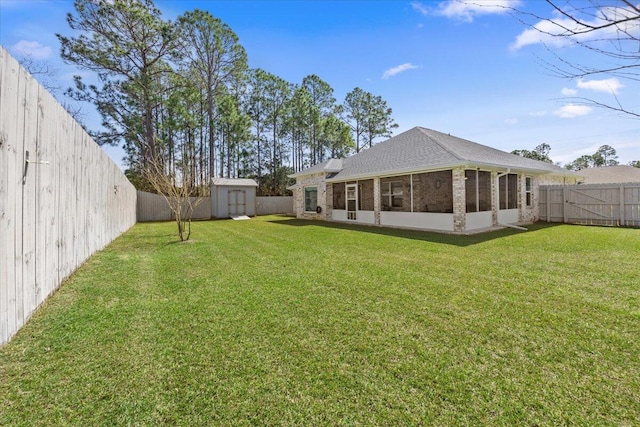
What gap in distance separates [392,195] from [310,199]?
6447 mm

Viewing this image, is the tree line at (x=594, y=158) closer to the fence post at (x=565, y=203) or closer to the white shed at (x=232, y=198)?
the fence post at (x=565, y=203)

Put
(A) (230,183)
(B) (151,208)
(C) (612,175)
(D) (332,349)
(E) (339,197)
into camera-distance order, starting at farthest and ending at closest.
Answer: (C) (612,175) < (A) (230,183) < (B) (151,208) < (E) (339,197) < (D) (332,349)

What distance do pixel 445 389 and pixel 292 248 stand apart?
19.3 feet

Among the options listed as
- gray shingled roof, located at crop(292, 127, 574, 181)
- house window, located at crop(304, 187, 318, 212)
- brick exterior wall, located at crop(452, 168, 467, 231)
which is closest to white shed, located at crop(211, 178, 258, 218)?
house window, located at crop(304, 187, 318, 212)

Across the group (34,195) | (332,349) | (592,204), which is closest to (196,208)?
(34,195)

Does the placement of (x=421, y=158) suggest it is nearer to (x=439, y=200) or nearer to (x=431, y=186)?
(x=431, y=186)

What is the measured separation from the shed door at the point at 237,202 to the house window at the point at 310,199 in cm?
528

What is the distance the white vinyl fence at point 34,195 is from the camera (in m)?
2.63

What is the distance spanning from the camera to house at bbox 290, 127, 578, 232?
10.3 m

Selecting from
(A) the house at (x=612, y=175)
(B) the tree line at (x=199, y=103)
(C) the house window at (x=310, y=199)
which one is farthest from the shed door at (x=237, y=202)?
(A) the house at (x=612, y=175)

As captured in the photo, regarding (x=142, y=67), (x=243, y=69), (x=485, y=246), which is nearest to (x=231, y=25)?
(x=243, y=69)

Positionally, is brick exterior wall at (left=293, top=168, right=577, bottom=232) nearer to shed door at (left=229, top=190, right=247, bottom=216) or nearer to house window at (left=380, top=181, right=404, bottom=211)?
house window at (left=380, top=181, right=404, bottom=211)

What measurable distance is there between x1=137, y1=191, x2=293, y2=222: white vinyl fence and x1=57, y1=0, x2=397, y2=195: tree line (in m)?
1.61

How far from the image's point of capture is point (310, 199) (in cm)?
1777
